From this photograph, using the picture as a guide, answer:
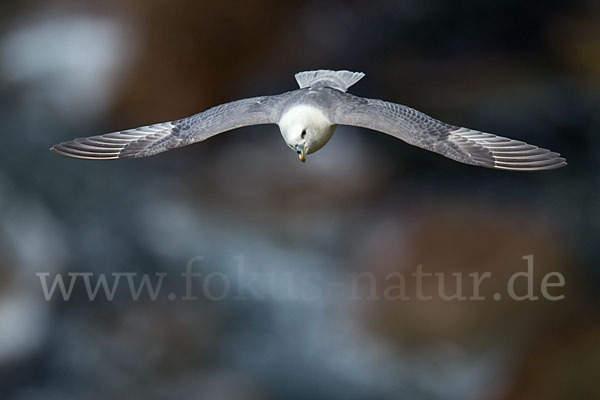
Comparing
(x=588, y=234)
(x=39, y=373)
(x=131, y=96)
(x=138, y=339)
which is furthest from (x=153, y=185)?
(x=588, y=234)

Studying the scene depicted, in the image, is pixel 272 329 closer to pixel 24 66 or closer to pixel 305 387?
pixel 305 387

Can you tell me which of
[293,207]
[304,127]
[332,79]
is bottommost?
[304,127]

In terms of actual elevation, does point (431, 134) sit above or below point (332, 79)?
below

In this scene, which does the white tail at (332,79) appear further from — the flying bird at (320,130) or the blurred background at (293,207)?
the blurred background at (293,207)

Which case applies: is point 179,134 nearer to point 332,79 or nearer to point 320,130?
point 320,130

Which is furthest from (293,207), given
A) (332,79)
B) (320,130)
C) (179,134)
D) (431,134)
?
(431,134)

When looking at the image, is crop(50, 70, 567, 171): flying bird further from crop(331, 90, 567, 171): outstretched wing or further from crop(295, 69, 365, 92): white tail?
crop(295, 69, 365, 92): white tail

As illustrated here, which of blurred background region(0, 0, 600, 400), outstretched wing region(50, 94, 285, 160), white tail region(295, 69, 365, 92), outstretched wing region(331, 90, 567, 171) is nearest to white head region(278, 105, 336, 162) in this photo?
outstretched wing region(331, 90, 567, 171)
